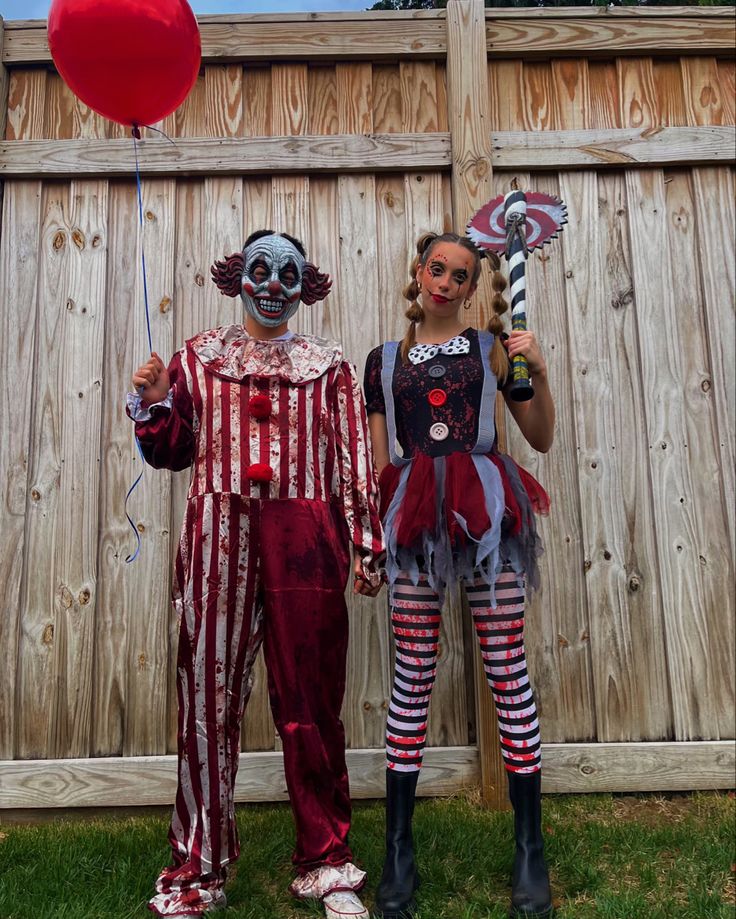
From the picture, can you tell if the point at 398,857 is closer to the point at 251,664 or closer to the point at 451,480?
the point at 251,664

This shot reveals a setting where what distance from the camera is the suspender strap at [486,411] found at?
7.47 feet

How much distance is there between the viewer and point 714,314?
3.05 metres

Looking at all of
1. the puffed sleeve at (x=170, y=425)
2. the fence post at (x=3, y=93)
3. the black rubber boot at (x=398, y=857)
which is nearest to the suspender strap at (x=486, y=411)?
the puffed sleeve at (x=170, y=425)

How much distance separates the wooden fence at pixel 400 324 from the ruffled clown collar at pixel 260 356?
2.34ft

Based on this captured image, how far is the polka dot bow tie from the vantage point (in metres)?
2.36

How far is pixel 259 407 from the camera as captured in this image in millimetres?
Answer: 2139

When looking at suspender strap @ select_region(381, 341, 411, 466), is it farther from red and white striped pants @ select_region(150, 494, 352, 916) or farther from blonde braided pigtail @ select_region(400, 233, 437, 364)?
red and white striped pants @ select_region(150, 494, 352, 916)

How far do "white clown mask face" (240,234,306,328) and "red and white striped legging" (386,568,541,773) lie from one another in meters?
0.91

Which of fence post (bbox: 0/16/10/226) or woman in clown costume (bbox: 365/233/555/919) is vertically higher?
fence post (bbox: 0/16/10/226)

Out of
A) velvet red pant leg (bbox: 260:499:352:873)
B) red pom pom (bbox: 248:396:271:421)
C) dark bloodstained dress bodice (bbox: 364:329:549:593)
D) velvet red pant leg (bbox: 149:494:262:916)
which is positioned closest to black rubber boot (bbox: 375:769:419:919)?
velvet red pant leg (bbox: 260:499:352:873)

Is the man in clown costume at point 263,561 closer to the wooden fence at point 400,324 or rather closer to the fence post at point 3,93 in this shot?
the wooden fence at point 400,324

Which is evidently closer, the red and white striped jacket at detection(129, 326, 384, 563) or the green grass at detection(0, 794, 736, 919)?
the green grass at detection(0, 794, 736, 919)

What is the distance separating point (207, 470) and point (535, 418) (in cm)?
105

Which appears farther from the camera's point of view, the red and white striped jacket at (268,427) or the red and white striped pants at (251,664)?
the red and white striped jacket at (268,427)
